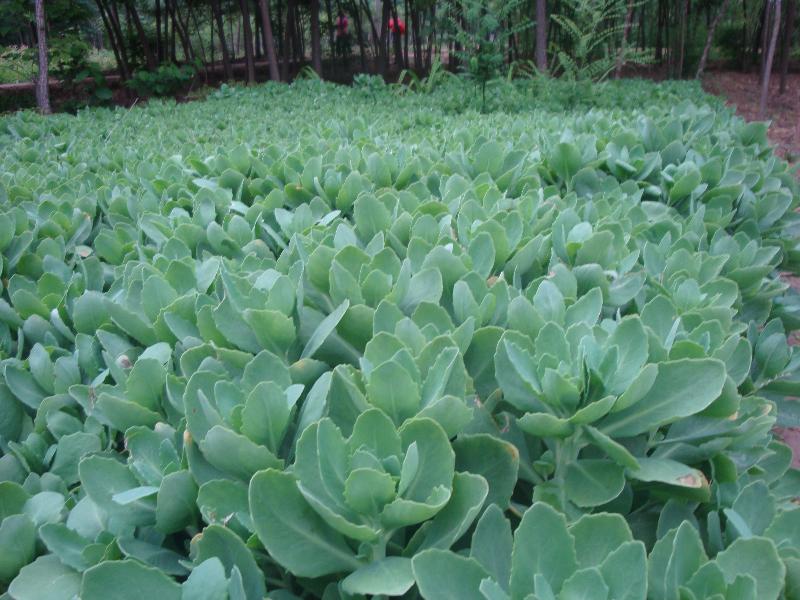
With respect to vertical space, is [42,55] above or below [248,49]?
below

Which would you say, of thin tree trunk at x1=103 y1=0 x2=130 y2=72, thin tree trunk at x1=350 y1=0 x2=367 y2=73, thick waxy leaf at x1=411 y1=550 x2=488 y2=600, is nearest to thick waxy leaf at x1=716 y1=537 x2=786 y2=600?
thick waxy leaf at x1=411 y1=550 x2=488 y2=600

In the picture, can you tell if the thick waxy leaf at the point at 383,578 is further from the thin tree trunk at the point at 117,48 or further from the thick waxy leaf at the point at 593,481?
the thin tree trunk at the point at 117,48

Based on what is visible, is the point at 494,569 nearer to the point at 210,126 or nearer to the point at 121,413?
the point at 121,413

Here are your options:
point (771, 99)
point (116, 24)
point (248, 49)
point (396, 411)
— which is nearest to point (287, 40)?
point (248, 49)

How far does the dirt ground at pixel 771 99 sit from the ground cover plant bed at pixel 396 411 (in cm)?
1086

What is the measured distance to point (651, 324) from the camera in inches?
48.7

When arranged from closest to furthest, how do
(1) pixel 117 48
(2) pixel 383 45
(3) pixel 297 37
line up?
(1) pixel 117 48 → (2) pixel 383 45 → (3) pixel 297 37

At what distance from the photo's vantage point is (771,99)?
14.5 meters

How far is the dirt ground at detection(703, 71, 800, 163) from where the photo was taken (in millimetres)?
11859

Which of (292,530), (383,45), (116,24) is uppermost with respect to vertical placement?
(116,24)

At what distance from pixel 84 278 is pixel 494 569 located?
1.39 meters

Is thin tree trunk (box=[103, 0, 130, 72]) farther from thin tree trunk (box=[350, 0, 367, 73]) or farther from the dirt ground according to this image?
the dirt ground

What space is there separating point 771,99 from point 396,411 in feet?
53.7

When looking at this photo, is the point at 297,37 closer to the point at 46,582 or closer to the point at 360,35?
the point at 360,35
